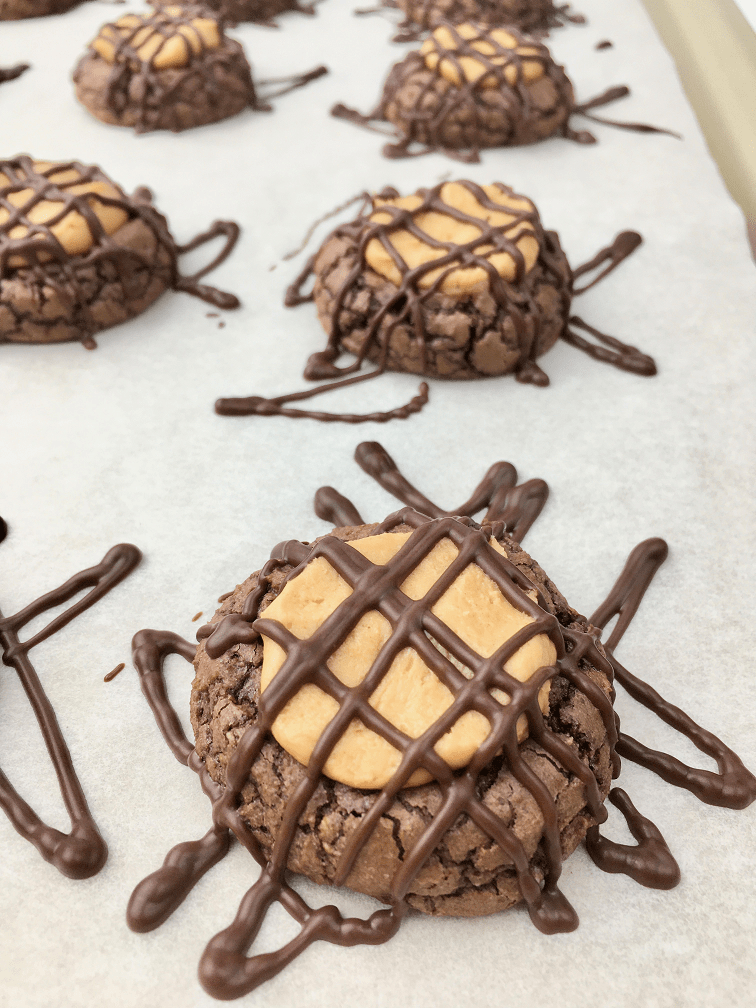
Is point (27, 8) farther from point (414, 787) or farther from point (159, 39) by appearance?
point (414, 787)

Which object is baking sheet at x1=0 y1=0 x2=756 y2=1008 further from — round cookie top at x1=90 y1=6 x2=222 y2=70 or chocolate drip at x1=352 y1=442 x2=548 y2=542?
round cookie top at x1=90 y1=6 x2=222 y2=70

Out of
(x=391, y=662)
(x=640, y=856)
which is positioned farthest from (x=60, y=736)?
(x=640, y=856)

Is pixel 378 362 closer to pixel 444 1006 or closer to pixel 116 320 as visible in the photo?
pixel 116 320

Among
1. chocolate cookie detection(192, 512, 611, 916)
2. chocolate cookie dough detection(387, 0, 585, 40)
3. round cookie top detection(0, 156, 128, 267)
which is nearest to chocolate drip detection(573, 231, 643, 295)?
round cookie top detection(0, 156, 128, 267)

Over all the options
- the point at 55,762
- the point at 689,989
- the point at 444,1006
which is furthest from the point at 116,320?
the point at 689,989

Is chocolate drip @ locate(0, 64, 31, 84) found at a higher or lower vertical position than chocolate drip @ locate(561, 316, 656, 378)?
higher

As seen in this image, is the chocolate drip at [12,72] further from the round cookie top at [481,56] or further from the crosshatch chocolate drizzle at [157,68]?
the round cookie top at [481,56]
